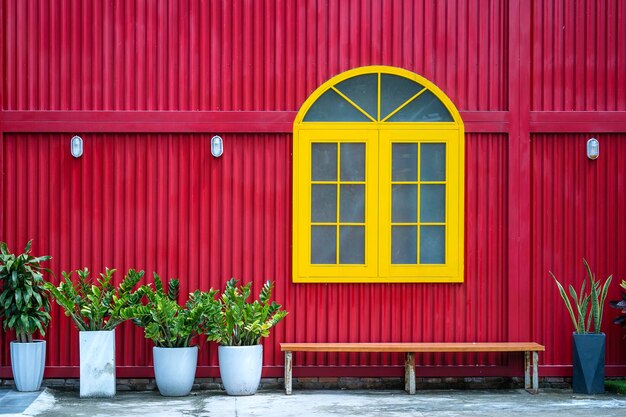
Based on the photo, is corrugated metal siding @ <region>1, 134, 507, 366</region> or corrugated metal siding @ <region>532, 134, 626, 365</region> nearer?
corrugated metal siding @ <region>1, 134, 507, 366</region>

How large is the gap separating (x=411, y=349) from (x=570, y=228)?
90.7 inches

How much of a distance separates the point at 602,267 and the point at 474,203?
5.21 feet

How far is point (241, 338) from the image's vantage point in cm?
1119

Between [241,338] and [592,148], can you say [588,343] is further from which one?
[241,338]

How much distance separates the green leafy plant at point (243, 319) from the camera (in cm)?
1100

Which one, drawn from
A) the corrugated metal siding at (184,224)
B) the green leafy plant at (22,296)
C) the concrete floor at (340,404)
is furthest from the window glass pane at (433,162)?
the green leafy plant at (22,296)

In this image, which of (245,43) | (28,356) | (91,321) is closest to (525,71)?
(245,43)

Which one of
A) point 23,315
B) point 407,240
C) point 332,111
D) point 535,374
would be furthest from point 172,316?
point 535,374

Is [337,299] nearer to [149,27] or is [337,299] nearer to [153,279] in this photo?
[153,279]

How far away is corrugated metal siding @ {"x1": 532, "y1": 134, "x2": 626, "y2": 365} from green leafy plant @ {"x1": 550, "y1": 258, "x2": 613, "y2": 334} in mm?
118

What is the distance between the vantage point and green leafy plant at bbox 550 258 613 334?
11.5 meters

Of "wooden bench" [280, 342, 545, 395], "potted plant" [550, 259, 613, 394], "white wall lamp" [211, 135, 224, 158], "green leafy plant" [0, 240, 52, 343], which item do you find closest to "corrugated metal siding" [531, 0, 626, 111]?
"potted plant" [550, 259, 613, 394]

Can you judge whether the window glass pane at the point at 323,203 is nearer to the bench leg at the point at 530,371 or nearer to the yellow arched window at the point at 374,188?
the yellow arched window at the point at 374,188

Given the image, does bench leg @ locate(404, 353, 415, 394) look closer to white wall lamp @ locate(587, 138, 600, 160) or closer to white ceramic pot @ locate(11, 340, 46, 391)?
white wall lamp @ locate(587, 138, 600, 160)
